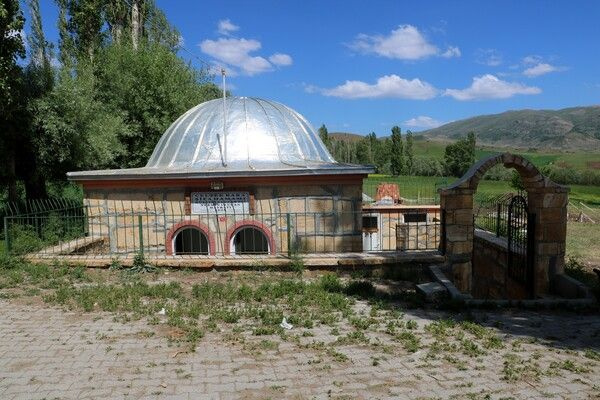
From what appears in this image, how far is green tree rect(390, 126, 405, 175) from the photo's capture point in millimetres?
61438

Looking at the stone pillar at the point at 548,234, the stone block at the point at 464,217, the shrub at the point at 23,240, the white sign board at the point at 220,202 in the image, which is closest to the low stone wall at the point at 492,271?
the stone pillar at the point at 548,234

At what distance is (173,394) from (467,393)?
2.73 m

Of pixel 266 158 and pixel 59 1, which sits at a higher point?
pixel 59 1

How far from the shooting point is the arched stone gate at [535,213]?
859cm

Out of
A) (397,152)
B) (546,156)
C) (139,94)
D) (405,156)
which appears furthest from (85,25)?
(546,156)

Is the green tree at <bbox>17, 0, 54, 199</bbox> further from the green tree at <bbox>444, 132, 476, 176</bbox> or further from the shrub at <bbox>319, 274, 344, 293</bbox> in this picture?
the green tree at <bbox>444, 132, 476, 176</bbox>

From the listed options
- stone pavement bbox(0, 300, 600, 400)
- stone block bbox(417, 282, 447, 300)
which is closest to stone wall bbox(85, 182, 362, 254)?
stone block bbox(417, 282, 447, 300)

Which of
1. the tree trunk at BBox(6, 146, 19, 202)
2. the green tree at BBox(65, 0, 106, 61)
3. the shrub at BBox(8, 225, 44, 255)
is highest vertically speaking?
the green tree at BBox(65, 0, 106, 61)

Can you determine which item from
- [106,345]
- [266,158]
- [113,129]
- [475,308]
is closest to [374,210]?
[266,158]

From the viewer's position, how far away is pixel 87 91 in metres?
16.1

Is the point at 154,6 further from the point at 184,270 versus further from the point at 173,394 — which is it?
the point at 173,394

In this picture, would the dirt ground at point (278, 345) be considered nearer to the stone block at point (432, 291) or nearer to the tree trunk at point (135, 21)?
the stone block at point (432, 291)

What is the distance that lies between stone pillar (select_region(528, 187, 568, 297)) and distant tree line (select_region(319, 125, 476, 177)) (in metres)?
48.5

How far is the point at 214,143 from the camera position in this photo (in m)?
12.8
